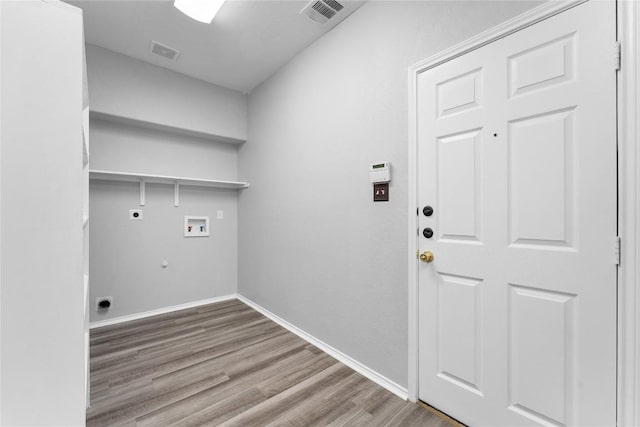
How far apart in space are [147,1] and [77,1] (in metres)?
0.55

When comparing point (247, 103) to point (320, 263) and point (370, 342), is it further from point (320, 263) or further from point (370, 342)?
point (370, 342)

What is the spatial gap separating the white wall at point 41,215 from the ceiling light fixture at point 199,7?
4.09ft

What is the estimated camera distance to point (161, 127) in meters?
3.14

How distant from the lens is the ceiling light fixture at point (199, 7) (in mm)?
1989

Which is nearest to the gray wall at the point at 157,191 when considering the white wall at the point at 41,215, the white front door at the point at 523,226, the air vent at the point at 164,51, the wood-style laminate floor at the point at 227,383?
the air vent at the point at 164,51

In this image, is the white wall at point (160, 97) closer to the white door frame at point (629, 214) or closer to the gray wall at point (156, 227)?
the gray wall at point (156, 227)

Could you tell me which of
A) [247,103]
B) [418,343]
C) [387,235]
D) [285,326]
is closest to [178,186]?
[247,103]

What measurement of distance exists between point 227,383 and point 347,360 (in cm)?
93

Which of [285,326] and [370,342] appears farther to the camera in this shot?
[285,326]

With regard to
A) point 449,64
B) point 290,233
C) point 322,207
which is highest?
point 449,64

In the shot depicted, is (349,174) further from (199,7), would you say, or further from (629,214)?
(199,7)

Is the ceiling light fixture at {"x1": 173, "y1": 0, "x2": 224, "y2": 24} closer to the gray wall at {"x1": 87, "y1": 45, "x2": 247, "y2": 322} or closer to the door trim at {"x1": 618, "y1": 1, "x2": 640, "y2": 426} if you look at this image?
the gray wall at {"x1": 87, "y1": 45, "x2": 247, "y2": 322}

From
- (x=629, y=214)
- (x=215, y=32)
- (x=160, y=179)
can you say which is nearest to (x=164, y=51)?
(x=215, y=32)

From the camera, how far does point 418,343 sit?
1698 millimetres
